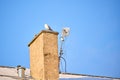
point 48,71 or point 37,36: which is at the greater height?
point 37,36

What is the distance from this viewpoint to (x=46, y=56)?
41.2 ft

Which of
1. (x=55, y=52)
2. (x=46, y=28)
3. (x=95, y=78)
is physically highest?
(x=46, y=28)

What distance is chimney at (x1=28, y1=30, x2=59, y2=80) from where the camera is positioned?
40.7 ft

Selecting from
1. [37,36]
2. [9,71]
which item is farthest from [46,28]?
[9,71]

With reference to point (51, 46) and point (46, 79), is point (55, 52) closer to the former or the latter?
point (51, 46)

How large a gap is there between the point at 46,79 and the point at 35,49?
1694 mm

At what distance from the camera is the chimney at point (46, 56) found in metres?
12.4

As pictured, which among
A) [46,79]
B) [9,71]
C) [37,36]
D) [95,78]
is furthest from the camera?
[95,78]

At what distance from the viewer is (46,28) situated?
13352mm

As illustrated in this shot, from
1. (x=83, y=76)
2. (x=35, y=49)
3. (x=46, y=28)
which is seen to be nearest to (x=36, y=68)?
(x=35, y=49)

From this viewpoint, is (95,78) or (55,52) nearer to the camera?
(55,52)

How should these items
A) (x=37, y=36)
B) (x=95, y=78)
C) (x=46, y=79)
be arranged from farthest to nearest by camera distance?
(x=95, y=78), (x=37, y=36), (x=46, y=79)

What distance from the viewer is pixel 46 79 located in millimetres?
12305

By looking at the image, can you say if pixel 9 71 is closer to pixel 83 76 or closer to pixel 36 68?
pixel 36 68
